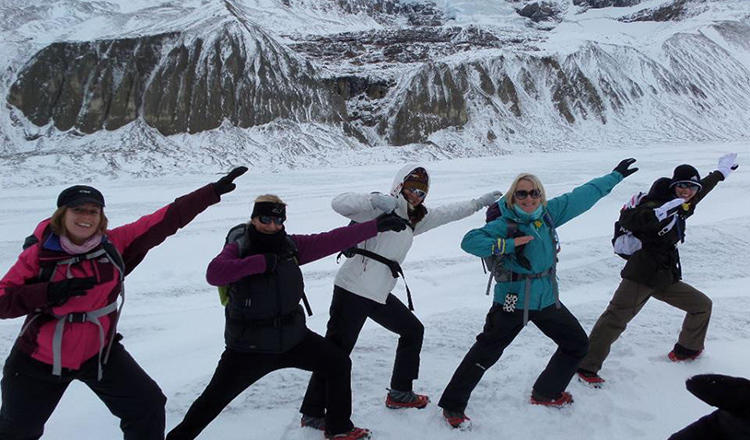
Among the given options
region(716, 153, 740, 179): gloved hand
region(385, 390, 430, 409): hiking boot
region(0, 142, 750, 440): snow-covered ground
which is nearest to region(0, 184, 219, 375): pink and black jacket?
region(0, 142, 750, 440): snow-covered ground

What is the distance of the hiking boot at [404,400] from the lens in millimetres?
3793

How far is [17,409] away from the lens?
2.49 metres

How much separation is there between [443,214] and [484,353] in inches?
45.9

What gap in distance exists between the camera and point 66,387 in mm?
2629

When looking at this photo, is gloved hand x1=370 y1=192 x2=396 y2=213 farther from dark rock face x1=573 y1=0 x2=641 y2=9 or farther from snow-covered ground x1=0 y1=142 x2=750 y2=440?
dark rock face x1=573 y1=0 x2=641 y2=9

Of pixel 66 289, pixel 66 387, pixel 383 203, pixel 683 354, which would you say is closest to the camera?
pixel 66 289

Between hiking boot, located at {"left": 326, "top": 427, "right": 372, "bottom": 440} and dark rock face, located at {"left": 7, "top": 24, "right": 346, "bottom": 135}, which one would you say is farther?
dark rock face, located at {"left": 7, "top": 24, "right": 346, "bottom": 135}

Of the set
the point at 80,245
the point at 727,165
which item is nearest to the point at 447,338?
the point at 727,165

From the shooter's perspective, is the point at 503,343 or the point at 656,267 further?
the point at 656,267

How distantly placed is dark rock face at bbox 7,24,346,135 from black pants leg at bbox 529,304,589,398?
30516 millimetres

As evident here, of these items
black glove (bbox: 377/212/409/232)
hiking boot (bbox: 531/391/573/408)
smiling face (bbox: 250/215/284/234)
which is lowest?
hiking boot (bbox: 531/391/573/408)

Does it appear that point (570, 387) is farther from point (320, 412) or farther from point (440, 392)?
point (320, 412)

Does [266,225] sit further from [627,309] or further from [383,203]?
[627,309]

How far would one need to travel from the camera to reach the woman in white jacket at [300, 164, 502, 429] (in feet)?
11.4
